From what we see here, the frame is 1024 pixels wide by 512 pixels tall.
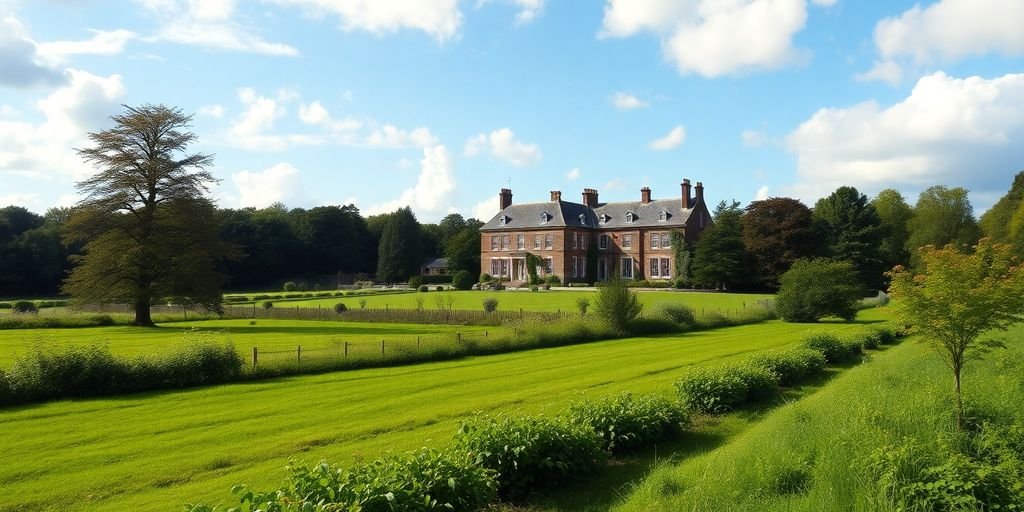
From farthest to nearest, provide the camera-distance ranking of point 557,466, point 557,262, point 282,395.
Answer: point 557,262
point 282,395
point 557,466

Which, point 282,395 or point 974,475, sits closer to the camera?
point 974,475

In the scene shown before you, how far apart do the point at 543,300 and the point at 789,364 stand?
37945 mm

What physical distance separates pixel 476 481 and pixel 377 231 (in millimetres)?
106984

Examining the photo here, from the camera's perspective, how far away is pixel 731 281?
63.2 m

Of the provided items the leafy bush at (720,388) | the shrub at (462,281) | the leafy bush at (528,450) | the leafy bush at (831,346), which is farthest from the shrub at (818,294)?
the shrub at (462,281)

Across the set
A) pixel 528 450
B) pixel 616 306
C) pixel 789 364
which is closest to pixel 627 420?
pixel 528 450

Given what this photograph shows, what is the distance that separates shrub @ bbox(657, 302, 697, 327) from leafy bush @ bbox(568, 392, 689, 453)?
80.7 feet

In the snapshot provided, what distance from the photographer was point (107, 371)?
1677 cm

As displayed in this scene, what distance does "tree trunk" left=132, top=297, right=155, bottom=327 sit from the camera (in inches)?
1580

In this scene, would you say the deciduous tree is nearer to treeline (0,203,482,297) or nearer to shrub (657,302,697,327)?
shrub (657,302,697,327)

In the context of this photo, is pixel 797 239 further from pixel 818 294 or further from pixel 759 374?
pixel 759 374

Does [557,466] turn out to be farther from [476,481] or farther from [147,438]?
[147,438]

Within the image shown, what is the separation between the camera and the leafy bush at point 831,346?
2042cm

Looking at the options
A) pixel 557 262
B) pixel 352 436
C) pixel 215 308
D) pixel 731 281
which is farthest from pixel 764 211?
pixel 352 436
